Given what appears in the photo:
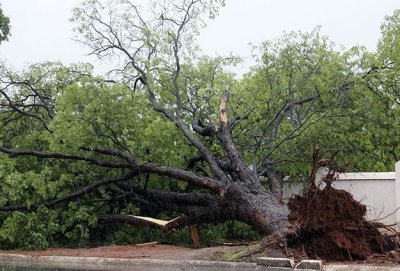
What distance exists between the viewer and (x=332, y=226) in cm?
1152

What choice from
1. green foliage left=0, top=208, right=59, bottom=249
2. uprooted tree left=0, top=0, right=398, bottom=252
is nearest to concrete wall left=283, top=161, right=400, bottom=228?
uprooted tree left=0, top=0, right=398, bottom=252

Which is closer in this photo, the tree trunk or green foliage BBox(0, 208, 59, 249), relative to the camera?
the tree trunk

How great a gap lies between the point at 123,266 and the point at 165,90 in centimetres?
692

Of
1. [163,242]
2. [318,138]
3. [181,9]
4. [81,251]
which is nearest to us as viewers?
[81,251]

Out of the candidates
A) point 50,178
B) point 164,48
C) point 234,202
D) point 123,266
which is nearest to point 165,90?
point 164,48

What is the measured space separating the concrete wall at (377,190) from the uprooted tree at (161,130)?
5.48 ft

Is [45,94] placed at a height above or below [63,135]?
above

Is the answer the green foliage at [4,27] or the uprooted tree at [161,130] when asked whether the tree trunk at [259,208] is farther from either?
the green foliage at [4,27]

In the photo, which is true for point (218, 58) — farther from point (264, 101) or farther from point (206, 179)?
point (206, 179)

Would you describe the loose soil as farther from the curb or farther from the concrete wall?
the concrete wall

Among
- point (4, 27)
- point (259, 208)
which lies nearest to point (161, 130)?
point (259, 208)

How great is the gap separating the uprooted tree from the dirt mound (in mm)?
1614

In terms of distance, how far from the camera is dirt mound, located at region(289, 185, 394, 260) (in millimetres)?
11492

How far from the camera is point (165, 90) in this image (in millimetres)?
17641
